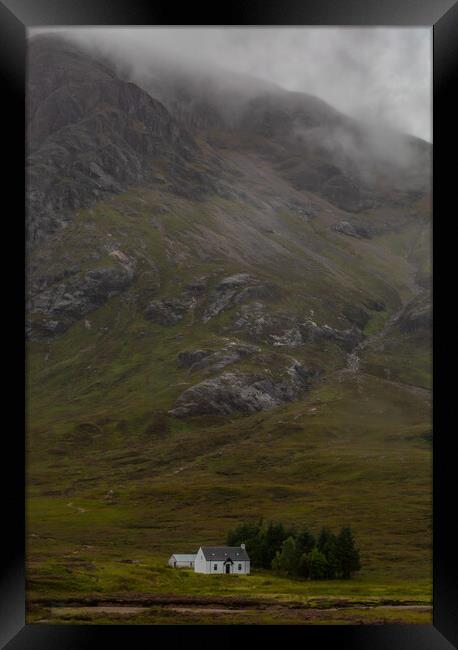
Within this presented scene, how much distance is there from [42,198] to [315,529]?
1816 inches

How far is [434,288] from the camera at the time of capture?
2.45 meters

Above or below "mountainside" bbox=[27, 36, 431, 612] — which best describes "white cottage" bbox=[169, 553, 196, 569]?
below

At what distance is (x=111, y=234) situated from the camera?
2906 inches

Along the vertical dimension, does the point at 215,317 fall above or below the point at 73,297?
below

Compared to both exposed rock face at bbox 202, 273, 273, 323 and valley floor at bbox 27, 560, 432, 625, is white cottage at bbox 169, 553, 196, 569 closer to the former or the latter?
valley floor at bbox 27, 560, 432, 625

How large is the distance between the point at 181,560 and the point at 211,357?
73.7ft

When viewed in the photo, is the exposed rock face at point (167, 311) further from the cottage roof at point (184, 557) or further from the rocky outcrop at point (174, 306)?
the cottage roof at point (184, 557)

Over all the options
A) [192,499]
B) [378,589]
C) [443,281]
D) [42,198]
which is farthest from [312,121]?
[443,281]

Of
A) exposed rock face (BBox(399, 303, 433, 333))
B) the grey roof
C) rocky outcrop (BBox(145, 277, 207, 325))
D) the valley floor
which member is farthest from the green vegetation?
exposed rock face (BBox(399, 303, 433, 333))

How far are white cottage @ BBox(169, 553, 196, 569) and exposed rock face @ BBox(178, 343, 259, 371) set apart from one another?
20.4 metres

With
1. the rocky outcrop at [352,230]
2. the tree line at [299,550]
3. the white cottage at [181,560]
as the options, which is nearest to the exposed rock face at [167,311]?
the rocky outcrop at [352,230]

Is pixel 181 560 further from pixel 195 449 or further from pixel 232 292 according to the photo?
pixel 232 292

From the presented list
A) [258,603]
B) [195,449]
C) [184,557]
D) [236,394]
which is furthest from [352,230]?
[258,603]

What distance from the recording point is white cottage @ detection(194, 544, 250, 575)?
37.6 metres
